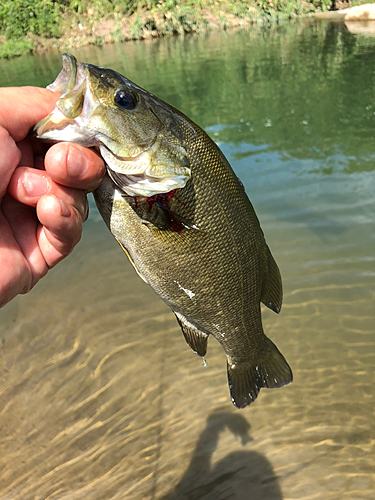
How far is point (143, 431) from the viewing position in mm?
3666

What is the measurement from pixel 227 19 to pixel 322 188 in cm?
3178

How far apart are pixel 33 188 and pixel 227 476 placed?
2830 mm

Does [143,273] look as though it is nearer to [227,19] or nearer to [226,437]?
[226,437]

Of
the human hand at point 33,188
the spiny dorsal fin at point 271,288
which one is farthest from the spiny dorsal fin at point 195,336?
the human hand at point 33,188

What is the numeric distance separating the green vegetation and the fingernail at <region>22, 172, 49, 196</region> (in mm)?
33579

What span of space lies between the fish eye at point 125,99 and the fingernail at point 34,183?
1.62 feet

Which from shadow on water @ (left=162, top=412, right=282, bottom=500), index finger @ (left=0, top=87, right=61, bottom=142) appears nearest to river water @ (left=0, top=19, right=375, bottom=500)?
shadow on water @ (left=162, top=412, right=282, bottom=500)

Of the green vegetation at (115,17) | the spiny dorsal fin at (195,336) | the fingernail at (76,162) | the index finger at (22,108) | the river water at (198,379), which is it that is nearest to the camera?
the fingernail at (76,162)

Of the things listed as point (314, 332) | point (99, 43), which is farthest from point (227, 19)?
point (314, 332)

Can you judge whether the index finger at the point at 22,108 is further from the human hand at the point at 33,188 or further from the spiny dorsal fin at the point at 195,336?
the spiny dorsal fin at the point at 195,336

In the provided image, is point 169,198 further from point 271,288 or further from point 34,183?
point 271,288

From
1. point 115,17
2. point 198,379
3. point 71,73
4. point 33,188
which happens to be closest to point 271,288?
point 33,188

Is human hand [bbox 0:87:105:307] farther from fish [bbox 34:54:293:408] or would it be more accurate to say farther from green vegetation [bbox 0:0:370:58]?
green vegetation [bbox 0:0:370:58]

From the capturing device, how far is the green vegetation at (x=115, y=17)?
31594mm
